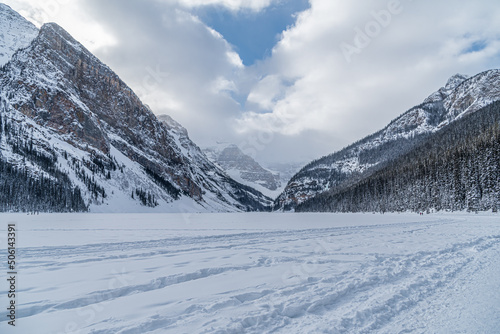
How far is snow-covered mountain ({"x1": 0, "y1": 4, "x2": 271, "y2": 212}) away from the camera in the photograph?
8781 centimetres

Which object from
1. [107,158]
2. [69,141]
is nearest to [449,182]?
[107,158]

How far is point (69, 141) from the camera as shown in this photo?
127750mm

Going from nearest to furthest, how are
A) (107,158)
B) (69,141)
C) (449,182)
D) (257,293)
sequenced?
(257,293)
(449,182)
(69,141)
(107,158)

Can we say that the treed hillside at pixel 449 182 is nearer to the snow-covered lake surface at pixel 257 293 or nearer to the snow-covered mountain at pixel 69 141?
the snow-covered lake surface at pixel 257 293

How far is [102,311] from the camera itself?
495cm

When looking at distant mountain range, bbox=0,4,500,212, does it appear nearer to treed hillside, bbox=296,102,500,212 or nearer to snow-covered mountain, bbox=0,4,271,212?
treed hillside, bbox=296,102,500,212

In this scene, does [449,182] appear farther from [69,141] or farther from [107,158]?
[69,141]

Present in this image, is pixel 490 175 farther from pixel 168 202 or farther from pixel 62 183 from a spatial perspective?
pixel 168 202

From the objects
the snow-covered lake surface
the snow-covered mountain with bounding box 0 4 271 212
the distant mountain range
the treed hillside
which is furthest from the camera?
the snow-covered mountain with bounding box 0 4 271 212

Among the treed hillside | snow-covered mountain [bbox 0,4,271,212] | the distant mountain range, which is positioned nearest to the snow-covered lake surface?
the treed hillside

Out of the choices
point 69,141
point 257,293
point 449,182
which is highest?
point 69,141

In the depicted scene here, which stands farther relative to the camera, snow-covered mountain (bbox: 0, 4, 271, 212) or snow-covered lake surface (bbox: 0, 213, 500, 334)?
snow-covered mountain (bbox: 0, 4, 271, 212)

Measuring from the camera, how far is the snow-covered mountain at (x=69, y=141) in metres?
87.8

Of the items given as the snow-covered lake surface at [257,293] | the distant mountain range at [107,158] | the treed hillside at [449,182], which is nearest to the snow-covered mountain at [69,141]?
the distant mountain range at [107,158]
